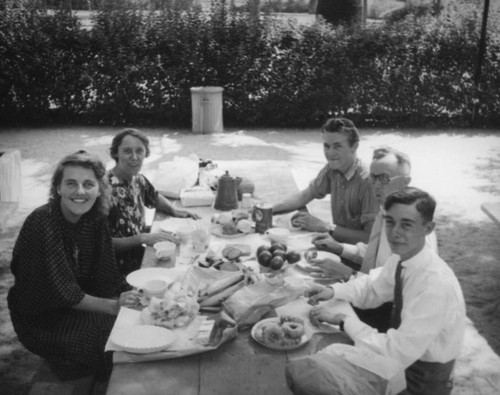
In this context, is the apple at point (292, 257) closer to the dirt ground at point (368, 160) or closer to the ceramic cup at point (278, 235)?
the ceramic cup at point (278, 235)

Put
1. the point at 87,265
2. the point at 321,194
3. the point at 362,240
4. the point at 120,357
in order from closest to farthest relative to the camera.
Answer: the point at 120,357, the point at 87,265, the point at 362,240, the point at 321,194

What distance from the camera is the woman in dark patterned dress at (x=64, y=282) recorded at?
3.23m

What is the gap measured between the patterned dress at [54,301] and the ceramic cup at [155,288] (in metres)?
0.47

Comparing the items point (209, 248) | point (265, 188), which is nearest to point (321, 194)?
point (265, 188)

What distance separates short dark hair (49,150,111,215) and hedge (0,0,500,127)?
8.50 metres

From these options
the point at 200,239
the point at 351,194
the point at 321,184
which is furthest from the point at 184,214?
the point at 351,194

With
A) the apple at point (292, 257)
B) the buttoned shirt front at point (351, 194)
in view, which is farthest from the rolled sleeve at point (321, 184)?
the apple at point (292, 257)

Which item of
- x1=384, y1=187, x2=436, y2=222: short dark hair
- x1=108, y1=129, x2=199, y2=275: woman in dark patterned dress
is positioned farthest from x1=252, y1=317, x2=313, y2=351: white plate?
x1=108, y1=129, x2=199, y2=275: woman in dark patterned dress

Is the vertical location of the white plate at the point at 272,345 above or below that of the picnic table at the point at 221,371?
above

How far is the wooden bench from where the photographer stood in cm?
307

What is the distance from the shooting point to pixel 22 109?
39.1 feet

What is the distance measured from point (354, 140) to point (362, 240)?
754mm

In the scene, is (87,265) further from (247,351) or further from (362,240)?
(362,240)

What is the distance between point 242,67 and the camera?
11867mm
